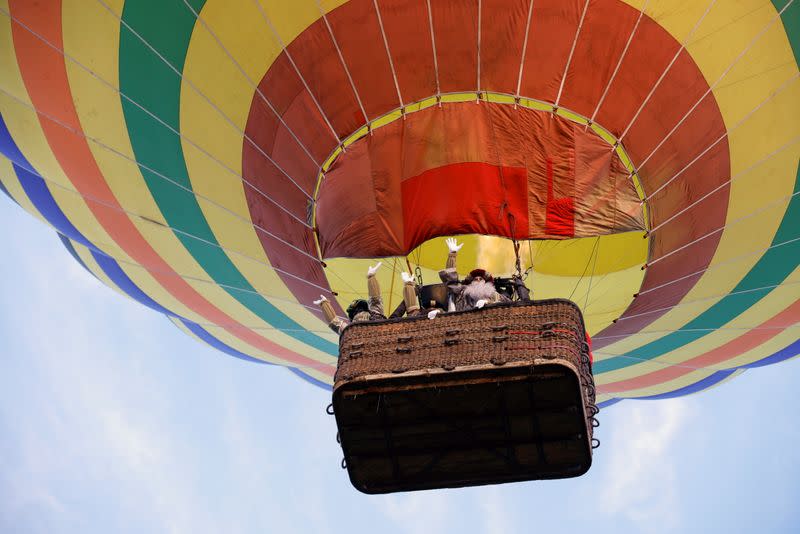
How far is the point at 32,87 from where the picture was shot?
6113 mm

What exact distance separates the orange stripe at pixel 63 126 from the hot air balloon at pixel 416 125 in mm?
12

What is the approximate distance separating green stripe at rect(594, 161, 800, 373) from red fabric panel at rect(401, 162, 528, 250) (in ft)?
4.65

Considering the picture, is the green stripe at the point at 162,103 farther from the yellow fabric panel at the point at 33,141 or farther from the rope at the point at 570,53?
the rope at the point at 570,53

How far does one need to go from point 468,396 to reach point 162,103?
7.60ft

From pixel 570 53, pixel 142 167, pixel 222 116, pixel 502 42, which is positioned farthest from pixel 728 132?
pixel 142 167

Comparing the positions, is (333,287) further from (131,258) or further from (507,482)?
(507,482)

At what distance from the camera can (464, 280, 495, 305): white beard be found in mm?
5594

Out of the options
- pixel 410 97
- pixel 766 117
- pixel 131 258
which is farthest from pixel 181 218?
pixel 766 117

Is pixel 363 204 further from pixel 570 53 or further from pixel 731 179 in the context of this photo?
pixel 731 179

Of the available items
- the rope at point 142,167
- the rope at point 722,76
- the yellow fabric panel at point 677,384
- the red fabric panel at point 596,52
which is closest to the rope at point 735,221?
the rope at point 722,76

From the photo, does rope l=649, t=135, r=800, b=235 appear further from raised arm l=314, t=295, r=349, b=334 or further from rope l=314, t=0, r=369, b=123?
raised arm l=314, t=295, r=349, b=334

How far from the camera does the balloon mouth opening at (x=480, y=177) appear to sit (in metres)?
6.03

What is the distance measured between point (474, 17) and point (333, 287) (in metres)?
1.83

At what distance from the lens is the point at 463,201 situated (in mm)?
6094
